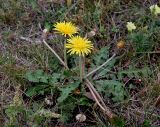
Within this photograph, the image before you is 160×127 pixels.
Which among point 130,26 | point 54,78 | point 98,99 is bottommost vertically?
point 98,99

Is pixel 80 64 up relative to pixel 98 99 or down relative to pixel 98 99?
up

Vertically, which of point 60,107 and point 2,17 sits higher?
point 2,17

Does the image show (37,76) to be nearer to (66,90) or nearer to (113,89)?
(66,90)

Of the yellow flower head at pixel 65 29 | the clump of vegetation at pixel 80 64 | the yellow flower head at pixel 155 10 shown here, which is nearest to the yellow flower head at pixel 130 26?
the clump of vegetation at pixel 80 64

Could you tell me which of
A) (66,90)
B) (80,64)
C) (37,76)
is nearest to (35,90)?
(37,76)

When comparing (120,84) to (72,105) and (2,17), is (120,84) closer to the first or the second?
(72,105)

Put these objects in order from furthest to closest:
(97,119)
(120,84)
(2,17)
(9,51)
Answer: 1. (2,17)
2. (9,51)
3. (120,84)
4. (97,119)

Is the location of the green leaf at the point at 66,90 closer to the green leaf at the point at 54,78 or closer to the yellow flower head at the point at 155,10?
the green leaf at the point at 54,78

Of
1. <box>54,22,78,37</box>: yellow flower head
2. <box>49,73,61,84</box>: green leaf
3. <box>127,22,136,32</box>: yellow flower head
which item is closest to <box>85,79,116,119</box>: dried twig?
<box>49,73,61,84</box>: green leaf

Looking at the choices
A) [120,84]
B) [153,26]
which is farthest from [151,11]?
[120,84]
